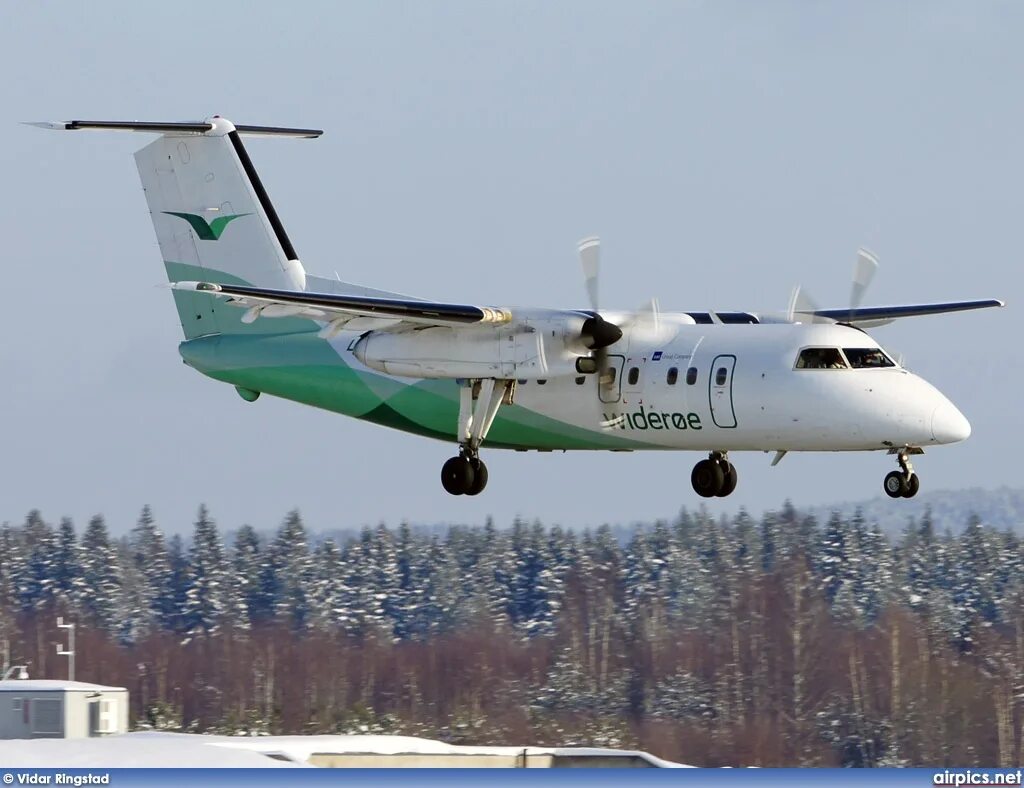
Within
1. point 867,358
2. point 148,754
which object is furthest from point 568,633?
point 148,754

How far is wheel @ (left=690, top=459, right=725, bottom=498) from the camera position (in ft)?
84.2

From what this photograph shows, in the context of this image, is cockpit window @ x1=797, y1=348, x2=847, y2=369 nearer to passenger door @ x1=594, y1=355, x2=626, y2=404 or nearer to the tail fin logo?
passenger door @ x1=594, y1=355, x2=626, y2=404

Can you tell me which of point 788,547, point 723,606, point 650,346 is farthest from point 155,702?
point 650,346

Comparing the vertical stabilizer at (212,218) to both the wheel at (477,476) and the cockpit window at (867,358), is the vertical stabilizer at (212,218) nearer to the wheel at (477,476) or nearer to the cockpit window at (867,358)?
the wheel at (477,476)

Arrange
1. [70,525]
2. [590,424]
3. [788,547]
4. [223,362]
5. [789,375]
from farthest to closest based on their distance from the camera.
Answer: [70,525] < [788,547] < [223,362] < [590,424] < [789,375]

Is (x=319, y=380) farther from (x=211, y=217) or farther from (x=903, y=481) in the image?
(x=903, y=481)

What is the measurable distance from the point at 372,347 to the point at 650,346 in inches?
144

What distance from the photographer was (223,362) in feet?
89.5

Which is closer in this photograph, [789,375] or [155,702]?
[789,375]

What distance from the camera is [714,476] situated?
25.7 meters

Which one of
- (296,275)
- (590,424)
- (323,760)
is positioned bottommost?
(323,760)

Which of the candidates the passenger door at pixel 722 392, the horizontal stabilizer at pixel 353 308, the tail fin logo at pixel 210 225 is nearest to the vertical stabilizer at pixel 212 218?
the tail fin logo at pixel 210 225

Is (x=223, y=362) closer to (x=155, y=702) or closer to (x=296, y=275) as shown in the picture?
(x=296, y=275)

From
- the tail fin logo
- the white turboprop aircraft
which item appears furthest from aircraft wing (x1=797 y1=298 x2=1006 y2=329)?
the tail fin logo
